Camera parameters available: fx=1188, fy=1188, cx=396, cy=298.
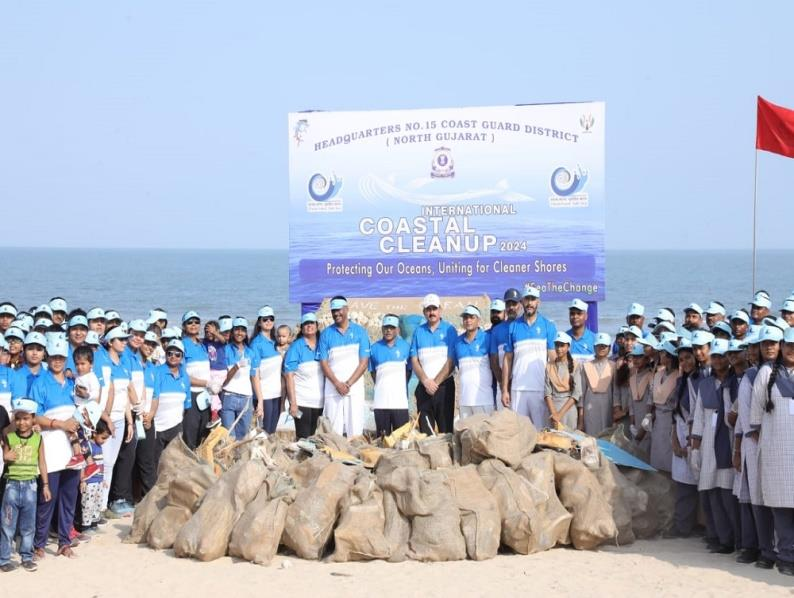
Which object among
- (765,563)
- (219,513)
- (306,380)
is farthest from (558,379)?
(219,513)

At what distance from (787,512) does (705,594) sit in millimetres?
879

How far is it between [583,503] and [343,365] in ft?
10.8

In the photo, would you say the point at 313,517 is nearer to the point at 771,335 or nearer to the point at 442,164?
the point at 771,335

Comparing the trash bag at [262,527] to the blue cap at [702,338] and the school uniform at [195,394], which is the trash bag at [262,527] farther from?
the blue cap at [702,338]

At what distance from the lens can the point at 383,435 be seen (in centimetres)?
1093

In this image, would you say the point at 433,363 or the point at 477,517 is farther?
the point at 433,363

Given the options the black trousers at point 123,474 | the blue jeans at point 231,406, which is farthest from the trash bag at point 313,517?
the blue jeans at point 231,406

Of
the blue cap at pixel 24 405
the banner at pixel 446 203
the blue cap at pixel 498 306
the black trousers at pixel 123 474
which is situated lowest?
the black trousers at pixel 123 474

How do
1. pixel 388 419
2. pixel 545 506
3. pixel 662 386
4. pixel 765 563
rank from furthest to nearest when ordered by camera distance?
pixel 388 419, pixel 662 386, pixel 545 506, pixel 765 563

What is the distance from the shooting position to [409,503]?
27.3ft

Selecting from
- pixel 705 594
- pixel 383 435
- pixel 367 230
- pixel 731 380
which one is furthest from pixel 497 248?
pixel 705 594

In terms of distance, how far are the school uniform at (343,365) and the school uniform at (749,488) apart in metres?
4.00

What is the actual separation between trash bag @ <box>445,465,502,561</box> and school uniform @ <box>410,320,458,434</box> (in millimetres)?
2730

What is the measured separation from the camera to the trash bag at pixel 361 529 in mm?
8273
